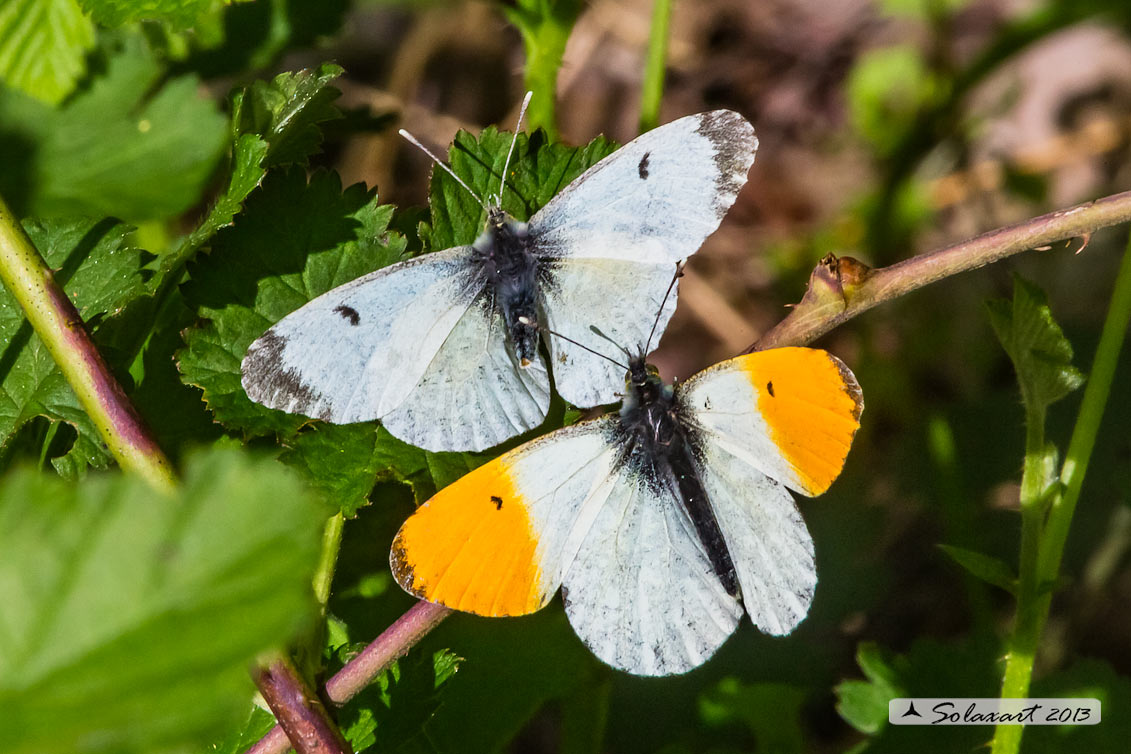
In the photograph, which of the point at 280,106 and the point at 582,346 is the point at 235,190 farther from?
the point at 582,346

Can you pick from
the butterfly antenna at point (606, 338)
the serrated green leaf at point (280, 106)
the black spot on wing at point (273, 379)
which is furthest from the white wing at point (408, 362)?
the serrated green leaf at point (280, 106)

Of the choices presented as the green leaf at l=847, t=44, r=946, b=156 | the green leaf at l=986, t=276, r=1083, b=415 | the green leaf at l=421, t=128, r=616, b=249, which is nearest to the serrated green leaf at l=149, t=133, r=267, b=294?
the green leaf at l=421, t=128, r=616, b=249

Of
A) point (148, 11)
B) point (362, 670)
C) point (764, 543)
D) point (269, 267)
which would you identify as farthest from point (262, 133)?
point (764, 543)

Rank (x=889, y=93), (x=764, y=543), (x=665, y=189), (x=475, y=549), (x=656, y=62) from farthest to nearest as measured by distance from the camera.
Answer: (x=889, y=93)
(x=656, y=62)
(x=665, y=189)
(x=764, y=543)
(x=475, y=549)

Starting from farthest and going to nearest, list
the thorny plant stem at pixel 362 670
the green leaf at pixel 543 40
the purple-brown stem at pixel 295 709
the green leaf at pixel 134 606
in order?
the green leaf at pixel 543 40, the thorny plant stem at pixel 362 670, the purple-brown stem at pixel 295 709, the green leaf at pixel 134 606

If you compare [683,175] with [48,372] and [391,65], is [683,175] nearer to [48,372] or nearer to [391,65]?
[48,372]

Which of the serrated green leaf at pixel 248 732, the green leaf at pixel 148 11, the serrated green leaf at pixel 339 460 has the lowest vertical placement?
the serrated green leaf at pixel 248 732

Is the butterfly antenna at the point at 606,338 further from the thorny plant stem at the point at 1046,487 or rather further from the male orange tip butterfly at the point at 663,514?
the thorny plant stem at the point at 1046,487
